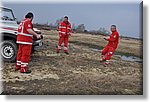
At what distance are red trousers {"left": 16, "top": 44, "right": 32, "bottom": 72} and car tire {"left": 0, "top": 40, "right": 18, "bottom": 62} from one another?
103mm

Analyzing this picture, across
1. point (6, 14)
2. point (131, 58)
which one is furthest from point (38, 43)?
point (131, 58)

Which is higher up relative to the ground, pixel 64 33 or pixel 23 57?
pixel 64 33

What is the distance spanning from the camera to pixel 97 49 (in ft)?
12.6

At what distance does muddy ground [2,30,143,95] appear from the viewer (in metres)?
3.46

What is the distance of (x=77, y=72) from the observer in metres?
3.66

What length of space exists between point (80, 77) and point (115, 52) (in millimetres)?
581

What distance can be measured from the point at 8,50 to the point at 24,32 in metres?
0.38

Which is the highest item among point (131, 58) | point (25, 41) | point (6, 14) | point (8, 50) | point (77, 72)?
point (6, 14)

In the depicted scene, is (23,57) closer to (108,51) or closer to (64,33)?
(64,33)

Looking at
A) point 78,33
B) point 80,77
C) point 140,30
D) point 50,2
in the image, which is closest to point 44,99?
point 80,77

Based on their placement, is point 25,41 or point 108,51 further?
point 108,51

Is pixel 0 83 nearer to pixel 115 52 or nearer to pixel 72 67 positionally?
pixel 72 67

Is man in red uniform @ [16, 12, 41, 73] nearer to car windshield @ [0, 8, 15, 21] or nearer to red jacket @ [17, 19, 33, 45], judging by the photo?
red jacket @ [17, 19, 33, 45]

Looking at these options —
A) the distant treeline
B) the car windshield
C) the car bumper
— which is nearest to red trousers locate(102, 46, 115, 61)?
the distant treeline
